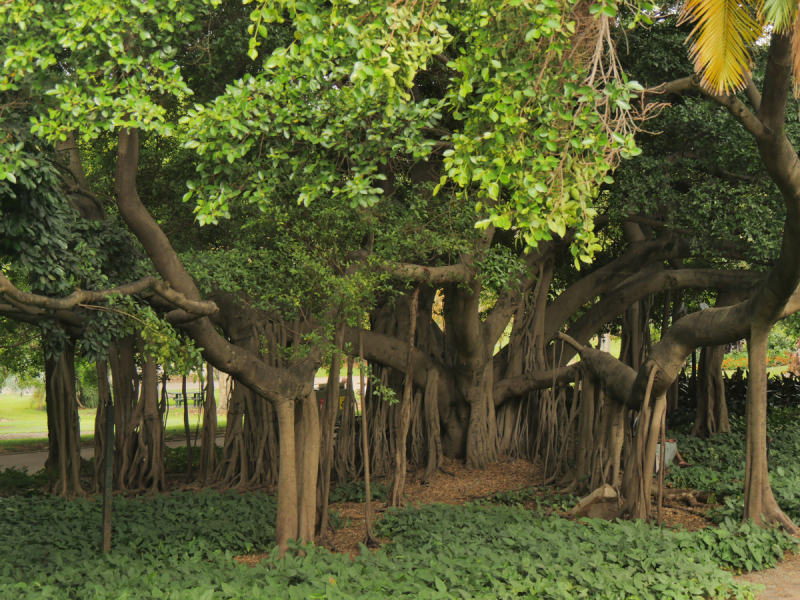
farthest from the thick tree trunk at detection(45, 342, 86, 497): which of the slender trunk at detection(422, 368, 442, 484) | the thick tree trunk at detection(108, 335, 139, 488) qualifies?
the slender trunk at detection(422, 368, 442, 484)

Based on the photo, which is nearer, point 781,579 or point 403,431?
point 781,579

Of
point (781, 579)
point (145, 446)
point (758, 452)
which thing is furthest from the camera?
point (145, 446)

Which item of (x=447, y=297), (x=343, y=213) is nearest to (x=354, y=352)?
(x=447, y=297)

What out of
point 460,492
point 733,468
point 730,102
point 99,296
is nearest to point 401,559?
point 99,296

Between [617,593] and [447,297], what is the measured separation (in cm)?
483

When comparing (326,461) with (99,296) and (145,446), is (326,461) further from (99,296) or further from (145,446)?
(145,446)

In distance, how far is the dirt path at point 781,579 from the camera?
4484mm

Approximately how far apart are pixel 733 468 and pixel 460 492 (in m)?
3.14

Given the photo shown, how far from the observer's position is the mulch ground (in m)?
6.40

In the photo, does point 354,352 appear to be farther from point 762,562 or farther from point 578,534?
point 762,562

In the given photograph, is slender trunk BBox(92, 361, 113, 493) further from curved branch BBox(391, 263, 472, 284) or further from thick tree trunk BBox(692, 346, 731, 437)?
thick tree trunk BBox(692, 346, 731, 437)

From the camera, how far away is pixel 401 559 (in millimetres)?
5094

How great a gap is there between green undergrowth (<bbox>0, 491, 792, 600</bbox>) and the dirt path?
90mm

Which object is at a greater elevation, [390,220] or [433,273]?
[390,220]
